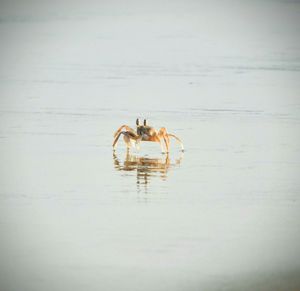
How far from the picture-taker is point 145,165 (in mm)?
11758

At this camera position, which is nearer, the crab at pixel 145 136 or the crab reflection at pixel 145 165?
the crab reflection at pixel 145 165

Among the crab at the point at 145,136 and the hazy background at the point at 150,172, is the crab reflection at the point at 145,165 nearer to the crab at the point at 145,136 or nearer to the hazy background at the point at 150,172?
the hazy background at the point at 150,172

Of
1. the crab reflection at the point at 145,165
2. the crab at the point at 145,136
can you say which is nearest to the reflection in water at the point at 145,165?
the crab reflection at the point at 145,165

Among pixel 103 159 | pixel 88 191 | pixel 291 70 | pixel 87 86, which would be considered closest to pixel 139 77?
pixel 87 86

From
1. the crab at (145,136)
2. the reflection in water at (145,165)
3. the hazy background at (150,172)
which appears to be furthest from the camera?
the crab at (145,136)

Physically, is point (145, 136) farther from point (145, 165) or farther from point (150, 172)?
point (150, 172)

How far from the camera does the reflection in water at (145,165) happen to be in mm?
11182

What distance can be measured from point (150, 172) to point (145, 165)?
15.2 inches

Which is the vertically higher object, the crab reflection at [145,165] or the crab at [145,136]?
the crab at [145,136]

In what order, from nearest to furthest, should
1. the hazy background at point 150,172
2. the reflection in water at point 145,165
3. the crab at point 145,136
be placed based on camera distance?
the hazy background at point 150,172 → the reflection in water at point 145,165 → the crab at point 145,136

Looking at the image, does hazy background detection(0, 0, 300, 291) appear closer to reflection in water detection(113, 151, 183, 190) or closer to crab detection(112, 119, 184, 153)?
reflection in water detection(113, 151, 183, 190)

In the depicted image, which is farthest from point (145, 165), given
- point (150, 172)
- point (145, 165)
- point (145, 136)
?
point (145, 136)

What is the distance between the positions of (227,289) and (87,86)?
1198 centimetres

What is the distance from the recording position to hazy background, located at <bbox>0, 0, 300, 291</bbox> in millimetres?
7910
